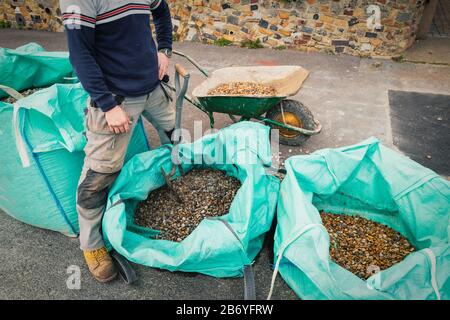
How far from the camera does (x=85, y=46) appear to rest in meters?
1.41

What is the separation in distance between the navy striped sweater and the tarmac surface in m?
1.04

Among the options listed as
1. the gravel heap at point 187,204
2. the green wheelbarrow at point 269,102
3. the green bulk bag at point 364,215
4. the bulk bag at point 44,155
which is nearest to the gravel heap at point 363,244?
the green bulk bag at point 364,215

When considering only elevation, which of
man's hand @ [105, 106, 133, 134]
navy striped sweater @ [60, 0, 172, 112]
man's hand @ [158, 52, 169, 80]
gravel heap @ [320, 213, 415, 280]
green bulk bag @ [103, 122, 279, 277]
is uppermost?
navy striped sweater @ [60, 0, 172, 112]

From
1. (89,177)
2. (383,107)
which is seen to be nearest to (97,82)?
(89,177)

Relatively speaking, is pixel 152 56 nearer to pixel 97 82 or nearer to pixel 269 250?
pixel 97 82

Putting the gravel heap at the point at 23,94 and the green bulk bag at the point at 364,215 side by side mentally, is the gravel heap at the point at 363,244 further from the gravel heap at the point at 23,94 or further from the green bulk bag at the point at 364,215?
the gravel heap at the point at 23,94

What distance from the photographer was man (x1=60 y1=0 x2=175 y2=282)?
1419 mm

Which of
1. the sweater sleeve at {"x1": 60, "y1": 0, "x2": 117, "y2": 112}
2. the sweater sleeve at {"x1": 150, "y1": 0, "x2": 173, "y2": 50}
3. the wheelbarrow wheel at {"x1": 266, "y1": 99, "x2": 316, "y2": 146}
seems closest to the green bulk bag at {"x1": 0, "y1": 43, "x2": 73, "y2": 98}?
the sweater sleeve at {"x1": 150, "y1": 0, "x2": 173, "y2": 50}

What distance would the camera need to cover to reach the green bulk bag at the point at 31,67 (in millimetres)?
2357

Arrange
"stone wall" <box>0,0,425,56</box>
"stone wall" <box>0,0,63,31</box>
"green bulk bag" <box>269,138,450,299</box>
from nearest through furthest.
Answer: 1. "green bulk bag" <box>269,138,450,299</box>
2. "stone wall" <box>0,0,425,56</box>
3. "stone wall" <box>0,0,63,31</box>

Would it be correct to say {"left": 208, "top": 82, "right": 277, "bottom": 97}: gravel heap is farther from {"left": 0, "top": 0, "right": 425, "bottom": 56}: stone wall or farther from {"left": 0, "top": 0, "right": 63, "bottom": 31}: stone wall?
{"left": 0, "top": 0, "right": 63, "bottom": 31}: stone wall

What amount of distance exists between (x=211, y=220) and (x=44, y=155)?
0.95 m

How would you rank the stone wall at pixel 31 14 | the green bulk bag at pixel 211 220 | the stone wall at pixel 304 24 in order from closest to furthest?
the green bulk bag at pixel 211 220, the stone wall at pixel 304 24, the stone wall at pixel 31 14

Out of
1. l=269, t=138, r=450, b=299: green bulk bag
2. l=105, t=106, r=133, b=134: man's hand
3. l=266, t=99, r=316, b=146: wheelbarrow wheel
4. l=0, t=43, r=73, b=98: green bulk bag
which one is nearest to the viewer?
l=269, t=138, r=450, b=299: green bulk bag
